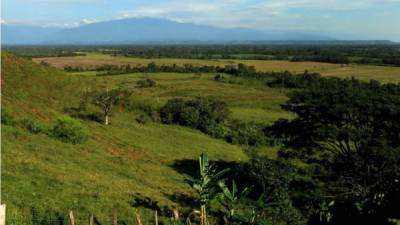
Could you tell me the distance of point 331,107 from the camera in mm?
28844

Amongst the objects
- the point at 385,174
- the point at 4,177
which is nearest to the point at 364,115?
the point at 385,174

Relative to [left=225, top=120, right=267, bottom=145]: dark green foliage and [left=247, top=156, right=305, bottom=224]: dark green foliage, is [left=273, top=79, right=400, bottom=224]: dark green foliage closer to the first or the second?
[left=247, top=156, right=305, bottom=224]: dark green foliage

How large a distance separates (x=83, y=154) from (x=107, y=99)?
58.0ft

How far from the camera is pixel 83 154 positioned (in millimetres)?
30172

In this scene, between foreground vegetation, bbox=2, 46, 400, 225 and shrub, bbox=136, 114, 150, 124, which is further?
shrub, bbox=136, 114, 150, 124

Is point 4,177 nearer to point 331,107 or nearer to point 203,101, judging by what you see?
point 331,107

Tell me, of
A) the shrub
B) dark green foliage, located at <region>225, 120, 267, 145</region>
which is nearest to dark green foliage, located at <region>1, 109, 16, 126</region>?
the shrub

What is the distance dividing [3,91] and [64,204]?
2434cm

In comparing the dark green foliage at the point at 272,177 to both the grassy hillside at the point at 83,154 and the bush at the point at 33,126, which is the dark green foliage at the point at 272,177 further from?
the bush at the point at 33,126

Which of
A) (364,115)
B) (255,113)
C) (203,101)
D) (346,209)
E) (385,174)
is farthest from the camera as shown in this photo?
(255,113)

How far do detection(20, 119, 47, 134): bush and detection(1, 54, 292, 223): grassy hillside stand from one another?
0.84m

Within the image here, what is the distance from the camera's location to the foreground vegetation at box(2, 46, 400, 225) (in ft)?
59.3

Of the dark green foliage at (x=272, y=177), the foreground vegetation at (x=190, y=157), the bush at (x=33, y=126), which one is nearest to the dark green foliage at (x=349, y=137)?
the foreground vegetation at (x=190, y=157)

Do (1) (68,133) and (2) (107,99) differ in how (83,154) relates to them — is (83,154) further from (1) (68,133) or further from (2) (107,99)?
(2) (107,99)
